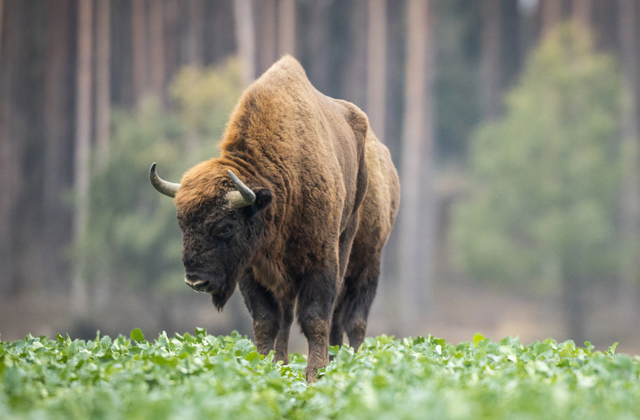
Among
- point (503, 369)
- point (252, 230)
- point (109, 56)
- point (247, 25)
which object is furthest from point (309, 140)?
point (109, 56)

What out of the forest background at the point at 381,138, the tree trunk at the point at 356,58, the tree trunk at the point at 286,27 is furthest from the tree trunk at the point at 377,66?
the tree trunk at the point at 286,27

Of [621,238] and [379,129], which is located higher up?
[379,129]

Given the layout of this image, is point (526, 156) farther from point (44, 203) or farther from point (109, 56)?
point (44, 203)

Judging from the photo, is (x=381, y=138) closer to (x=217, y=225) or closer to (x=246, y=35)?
(x=246, y=35)

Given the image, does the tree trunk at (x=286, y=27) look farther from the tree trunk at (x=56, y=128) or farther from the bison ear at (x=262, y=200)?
the bison ear at (x=262, y=200)

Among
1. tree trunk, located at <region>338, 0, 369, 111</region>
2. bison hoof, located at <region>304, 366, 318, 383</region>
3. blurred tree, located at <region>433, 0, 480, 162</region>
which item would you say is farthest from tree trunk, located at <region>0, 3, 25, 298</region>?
bison hoof, located at <region>304, 366, 318, 383</region>

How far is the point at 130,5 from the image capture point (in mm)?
28062

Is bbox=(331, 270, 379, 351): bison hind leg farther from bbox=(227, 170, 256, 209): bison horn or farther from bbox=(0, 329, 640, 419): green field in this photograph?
bbox=(227, 170, 256, 209): bison horn

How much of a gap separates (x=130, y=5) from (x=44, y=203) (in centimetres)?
876

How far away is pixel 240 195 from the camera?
5359 millimetres

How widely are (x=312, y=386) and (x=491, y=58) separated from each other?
3098 cm

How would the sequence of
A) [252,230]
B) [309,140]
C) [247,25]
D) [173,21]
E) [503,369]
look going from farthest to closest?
[173,21] < [247,25] < [309,140] < [252,230] < [503,369]

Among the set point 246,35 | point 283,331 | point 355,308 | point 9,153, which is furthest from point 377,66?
point 283,331

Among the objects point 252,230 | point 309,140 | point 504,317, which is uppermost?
point 309,140
